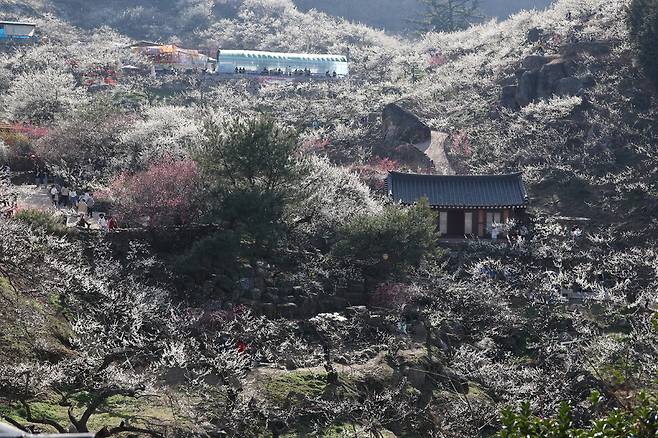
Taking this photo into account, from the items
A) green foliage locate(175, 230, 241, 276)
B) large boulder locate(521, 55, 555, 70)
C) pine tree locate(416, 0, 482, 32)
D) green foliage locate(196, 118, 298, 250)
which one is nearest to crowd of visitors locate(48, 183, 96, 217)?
green foliage locate(196, 118, 298, 250)

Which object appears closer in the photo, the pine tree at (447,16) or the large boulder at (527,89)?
the large boulder at (527,89)

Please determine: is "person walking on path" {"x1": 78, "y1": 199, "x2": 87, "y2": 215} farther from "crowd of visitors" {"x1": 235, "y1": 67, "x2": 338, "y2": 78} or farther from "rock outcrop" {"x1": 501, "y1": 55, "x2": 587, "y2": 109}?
"crowd of visitors" {"x1": 235, "y1": 67, "x2": 338, "y2": 78}

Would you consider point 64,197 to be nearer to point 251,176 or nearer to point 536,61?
point 251,176

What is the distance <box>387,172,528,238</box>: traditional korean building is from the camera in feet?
133

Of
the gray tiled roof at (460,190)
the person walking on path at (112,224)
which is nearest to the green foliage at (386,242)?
the gray tiled roof at (460,190)

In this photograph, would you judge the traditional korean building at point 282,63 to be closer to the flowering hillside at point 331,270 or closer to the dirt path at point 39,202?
the flowering hillside at point 331,270

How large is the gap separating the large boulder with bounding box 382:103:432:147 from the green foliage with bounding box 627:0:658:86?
12254 millimetres

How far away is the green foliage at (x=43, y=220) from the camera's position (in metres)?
30.3

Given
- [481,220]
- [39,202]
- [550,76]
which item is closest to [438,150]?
[550,76]

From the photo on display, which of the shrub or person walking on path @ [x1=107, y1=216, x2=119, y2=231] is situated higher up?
the shrub

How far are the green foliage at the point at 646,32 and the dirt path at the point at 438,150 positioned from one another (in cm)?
1148

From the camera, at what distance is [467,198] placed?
41.0 meters

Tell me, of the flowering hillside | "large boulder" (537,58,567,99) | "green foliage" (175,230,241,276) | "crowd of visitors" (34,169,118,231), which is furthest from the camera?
"large boulder" (537,58,567,99)

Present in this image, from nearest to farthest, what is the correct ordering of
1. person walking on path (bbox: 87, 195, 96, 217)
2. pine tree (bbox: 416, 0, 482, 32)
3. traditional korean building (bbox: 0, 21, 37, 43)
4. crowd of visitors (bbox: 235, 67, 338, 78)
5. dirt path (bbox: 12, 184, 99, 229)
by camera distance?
1. dirt path (bbox: 12, 184, 99, 229)
2. person walking on path (bbox: 87, 195, 96, 217)
3. crowd of visitors (bbox: 235, 67, 338, 78)
4. traditional korean building (bbox: 0, 21, 37, 43)
5. pine tree (bbox: 416, 0, 482, 32)
